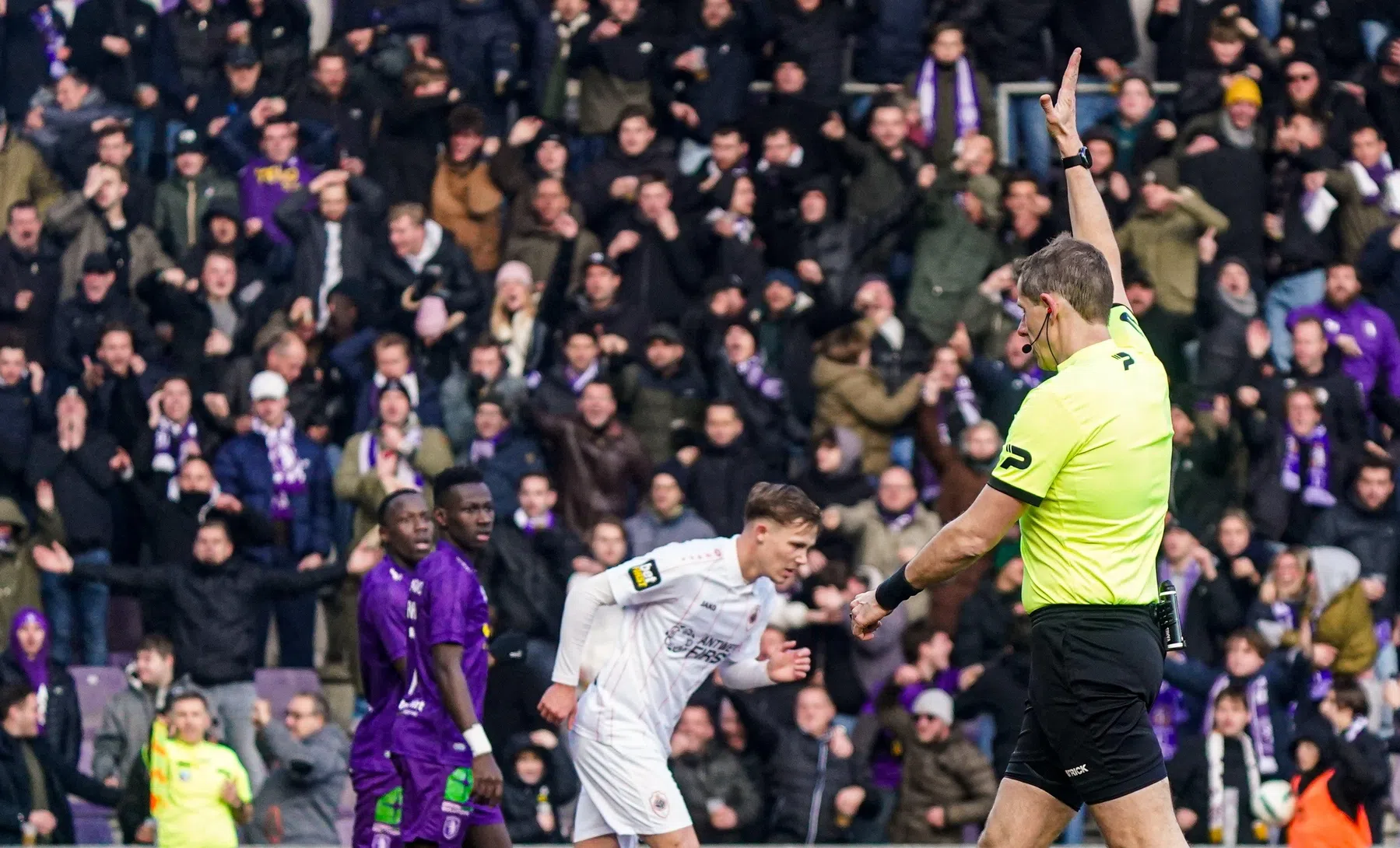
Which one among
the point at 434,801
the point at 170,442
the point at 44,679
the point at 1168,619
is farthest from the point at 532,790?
the point at 1168,619

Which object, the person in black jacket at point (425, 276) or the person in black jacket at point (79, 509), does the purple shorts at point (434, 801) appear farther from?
the person in black jacket at point (425, 276)

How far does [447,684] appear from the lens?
28.3ft

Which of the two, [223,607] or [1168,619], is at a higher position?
[223,607]

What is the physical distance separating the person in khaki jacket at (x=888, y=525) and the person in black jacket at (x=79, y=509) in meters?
4.36

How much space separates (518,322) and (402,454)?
50.1 inches

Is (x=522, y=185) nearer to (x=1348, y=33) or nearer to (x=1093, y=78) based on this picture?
(x=1093, y=78)

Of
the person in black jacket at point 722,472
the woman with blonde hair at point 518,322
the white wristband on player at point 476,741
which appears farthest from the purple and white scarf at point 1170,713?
the white wristband on player at point 476,741

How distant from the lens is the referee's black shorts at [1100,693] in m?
6.59

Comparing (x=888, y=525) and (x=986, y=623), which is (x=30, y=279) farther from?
(x=986, y=623)

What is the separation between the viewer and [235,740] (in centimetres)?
1289

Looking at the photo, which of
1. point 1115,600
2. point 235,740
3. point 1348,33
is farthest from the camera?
point 1348,33

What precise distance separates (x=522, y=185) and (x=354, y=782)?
6.54m

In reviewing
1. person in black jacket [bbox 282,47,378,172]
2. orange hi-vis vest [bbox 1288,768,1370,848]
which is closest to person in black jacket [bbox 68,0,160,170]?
person in black jacket [bbox 282,47,378,172]

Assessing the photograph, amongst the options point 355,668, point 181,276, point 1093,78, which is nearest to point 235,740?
point 355,668
